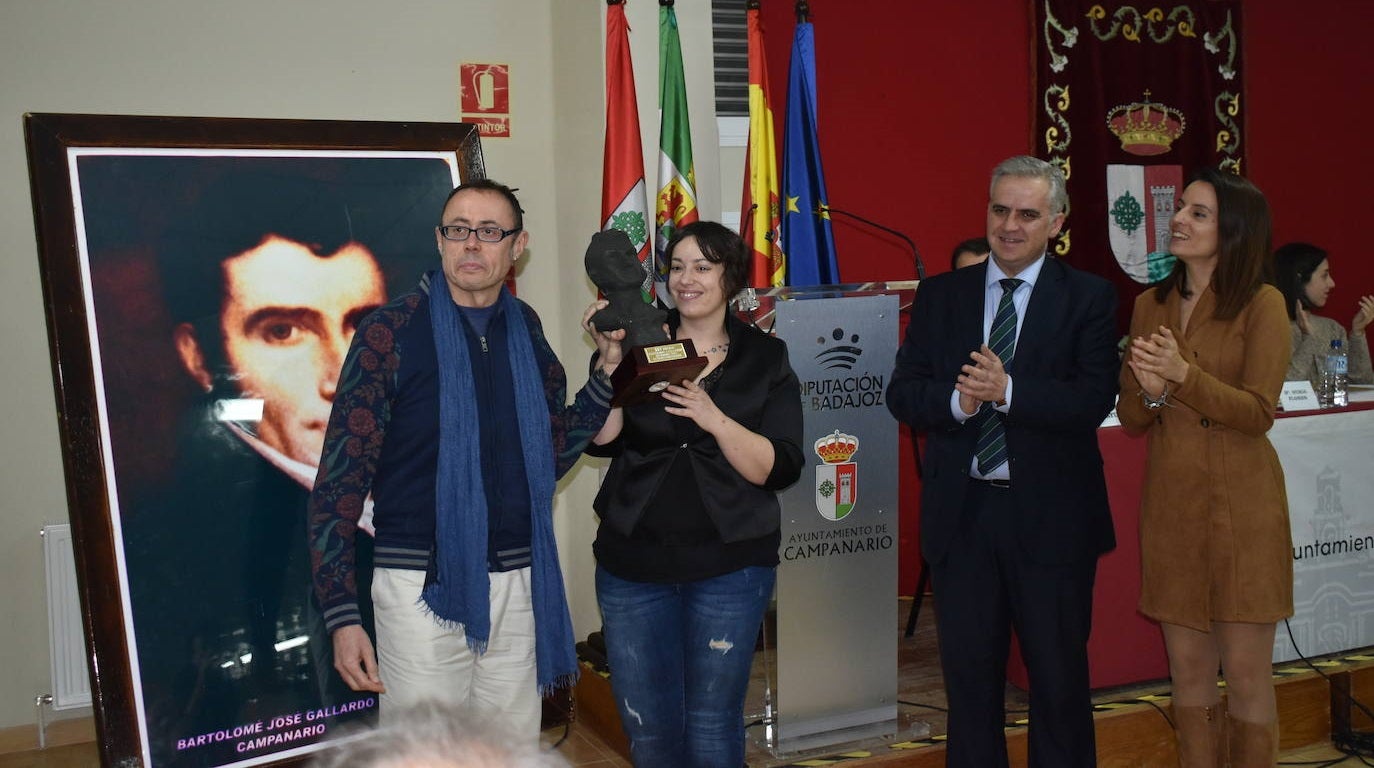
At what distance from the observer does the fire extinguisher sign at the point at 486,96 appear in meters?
3.99

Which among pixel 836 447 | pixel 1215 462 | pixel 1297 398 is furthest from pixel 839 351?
pixel 1297 398

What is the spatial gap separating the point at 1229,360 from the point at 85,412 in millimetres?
2730

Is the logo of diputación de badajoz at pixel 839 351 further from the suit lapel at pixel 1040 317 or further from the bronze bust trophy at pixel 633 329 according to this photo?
the bronze bust trophy at pixel 633 329

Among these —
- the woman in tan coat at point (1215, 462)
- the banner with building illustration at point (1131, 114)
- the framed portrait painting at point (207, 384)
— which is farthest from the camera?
the banner with building illustration at point (1131, 114)

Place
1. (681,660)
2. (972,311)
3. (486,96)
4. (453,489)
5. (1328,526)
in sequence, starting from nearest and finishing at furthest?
(453,489) < (681,660) < (972,311) < (1328,526) < (486,96)

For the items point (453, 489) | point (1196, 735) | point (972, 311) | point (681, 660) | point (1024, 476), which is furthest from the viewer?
point (1196, 735)

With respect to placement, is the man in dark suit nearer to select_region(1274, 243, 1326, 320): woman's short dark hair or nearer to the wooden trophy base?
the wooden trophy base

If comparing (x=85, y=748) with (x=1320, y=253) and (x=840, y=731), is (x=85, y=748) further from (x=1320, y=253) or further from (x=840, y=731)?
(x=1320, y=253)

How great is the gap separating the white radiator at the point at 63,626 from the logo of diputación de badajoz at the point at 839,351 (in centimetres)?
240

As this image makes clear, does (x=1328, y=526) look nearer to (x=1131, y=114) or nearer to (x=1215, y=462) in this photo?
(x=1215, y=462)

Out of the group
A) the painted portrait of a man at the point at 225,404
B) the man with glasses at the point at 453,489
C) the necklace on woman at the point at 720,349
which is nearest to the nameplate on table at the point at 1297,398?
the necklace on woman at the point at 720,349

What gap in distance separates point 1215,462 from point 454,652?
1900 mm

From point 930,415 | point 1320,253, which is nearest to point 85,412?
point 930,415

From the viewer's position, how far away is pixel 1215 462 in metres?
2.76
